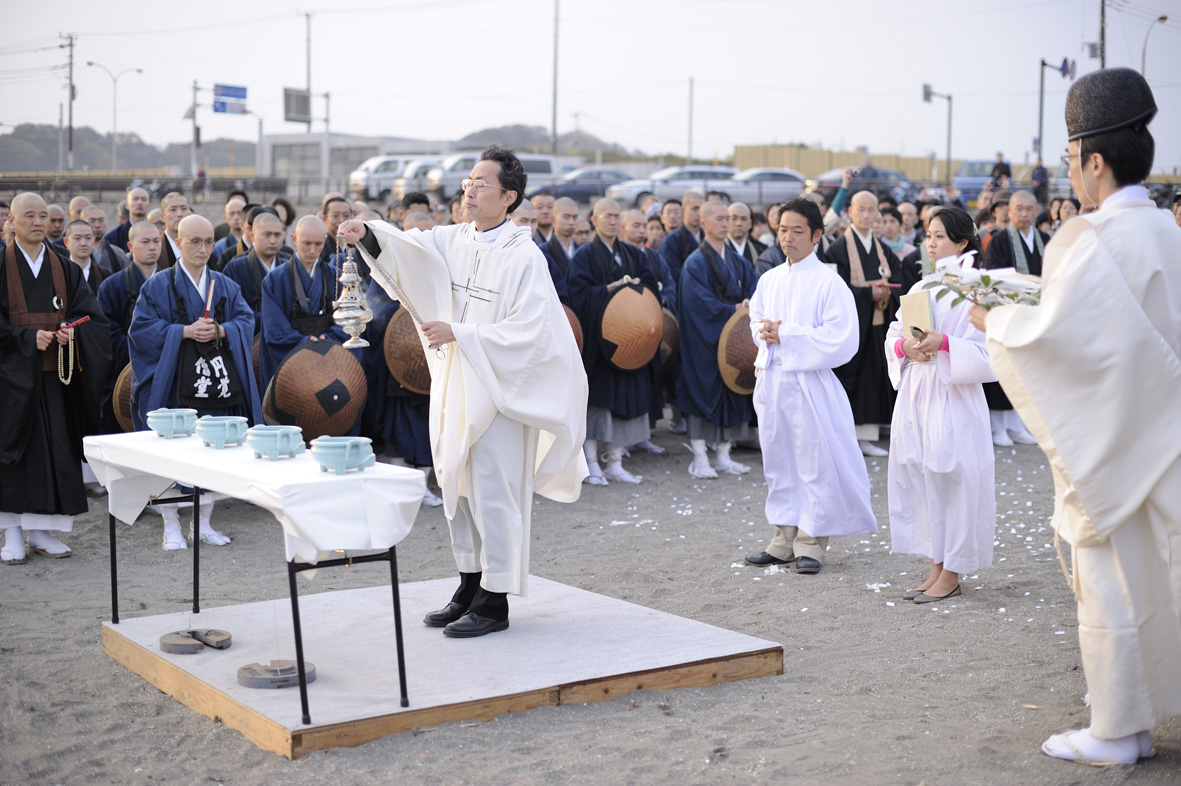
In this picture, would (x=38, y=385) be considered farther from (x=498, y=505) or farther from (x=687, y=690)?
(x=687, y=690)

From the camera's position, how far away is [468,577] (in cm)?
478

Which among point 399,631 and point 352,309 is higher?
point 352,309

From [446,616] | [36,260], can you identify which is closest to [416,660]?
[446,616]

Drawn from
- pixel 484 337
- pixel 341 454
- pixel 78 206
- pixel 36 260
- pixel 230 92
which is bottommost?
pixel 341 454

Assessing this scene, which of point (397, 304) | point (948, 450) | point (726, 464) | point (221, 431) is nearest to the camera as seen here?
point (221, 431)

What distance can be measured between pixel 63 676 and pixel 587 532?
349cm

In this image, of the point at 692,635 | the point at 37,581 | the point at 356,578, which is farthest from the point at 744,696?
the point at 37,581

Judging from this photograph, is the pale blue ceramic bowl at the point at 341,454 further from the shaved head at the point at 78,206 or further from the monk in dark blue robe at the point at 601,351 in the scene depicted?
the shaved head at the point at 78,206

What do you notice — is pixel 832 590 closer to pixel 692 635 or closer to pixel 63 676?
pixel 692 635

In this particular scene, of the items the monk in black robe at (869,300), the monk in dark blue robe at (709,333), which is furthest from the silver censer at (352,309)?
the monk in black robe at (869,300)

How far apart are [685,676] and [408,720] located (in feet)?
3.58

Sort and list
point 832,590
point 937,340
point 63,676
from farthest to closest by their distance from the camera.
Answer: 1. point 832,590
2. point 937,340
3. point 63,676

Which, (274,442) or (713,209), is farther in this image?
(713,209)

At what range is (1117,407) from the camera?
3.37 meters
